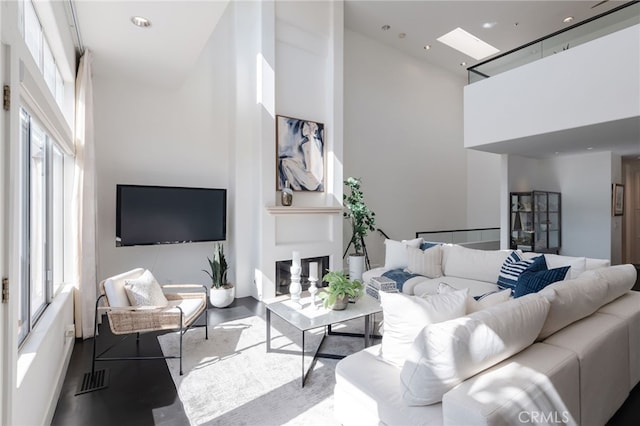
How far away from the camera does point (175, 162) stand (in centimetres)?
468

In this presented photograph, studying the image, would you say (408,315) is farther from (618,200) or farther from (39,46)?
(618,200)

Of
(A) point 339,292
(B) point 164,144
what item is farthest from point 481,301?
(B) point 164,144

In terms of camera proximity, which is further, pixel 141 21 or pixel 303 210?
pixel 303 210

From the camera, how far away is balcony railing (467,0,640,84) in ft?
13.0

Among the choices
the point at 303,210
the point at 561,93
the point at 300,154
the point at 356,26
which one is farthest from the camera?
the point at 356,26

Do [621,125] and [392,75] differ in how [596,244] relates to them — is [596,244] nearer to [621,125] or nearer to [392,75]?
[621,125]

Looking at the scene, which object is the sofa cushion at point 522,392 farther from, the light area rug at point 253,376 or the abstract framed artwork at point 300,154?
the abstract framed artwork at point 300,154

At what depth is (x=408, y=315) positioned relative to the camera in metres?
1.65

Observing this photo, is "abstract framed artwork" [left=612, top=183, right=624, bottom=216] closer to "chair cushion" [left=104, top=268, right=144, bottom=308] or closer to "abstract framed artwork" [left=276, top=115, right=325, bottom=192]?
"abstract framed artwork" [left=276, top=115, right=325, bottom=192]

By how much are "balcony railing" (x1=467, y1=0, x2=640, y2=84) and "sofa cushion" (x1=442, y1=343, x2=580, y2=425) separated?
4.51 metres

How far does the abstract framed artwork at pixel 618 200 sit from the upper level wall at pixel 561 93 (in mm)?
2806

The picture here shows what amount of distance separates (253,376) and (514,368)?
191 cm

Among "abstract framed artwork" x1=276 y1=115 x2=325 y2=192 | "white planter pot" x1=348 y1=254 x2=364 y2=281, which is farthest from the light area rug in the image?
"abstract framed artwork" x1=276 y1=115 x2=325 y2=192

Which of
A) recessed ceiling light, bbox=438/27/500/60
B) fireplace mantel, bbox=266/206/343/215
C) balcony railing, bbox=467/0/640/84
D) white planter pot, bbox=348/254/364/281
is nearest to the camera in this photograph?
balcony railing, bbox=467/0/640/84
